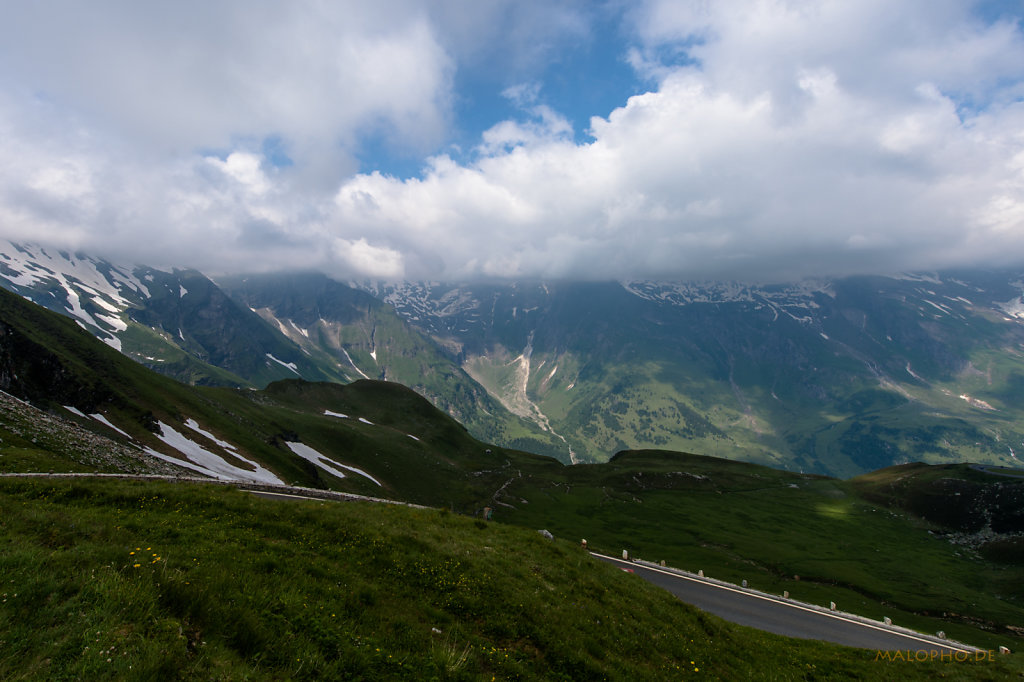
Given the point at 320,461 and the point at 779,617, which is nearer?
the point at 779,617

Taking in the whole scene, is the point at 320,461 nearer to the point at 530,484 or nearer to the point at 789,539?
the point at 530,484

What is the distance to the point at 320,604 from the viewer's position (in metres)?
11.2

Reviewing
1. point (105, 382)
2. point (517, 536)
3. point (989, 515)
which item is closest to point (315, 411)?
point (105, 382)

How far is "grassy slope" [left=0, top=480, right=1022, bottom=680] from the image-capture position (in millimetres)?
8023

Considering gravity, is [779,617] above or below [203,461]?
above

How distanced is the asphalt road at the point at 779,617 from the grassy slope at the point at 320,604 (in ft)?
27.5

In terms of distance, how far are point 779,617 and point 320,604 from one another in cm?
3681

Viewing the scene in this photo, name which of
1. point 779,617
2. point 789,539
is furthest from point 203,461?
point 789,539

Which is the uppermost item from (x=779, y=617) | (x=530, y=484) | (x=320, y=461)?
(x=779, y=617)

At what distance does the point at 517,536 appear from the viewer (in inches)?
912

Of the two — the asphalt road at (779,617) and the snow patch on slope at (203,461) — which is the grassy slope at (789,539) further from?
the snow patch on slope at (203,461)

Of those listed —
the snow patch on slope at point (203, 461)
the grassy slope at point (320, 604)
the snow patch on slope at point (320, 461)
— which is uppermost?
the grassy slope at point (320, 604)

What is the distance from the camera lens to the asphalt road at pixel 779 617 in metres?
31.2

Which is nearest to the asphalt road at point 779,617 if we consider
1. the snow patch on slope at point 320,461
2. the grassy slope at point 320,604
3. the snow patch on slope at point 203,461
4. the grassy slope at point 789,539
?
the grassy slope at point 320,604
